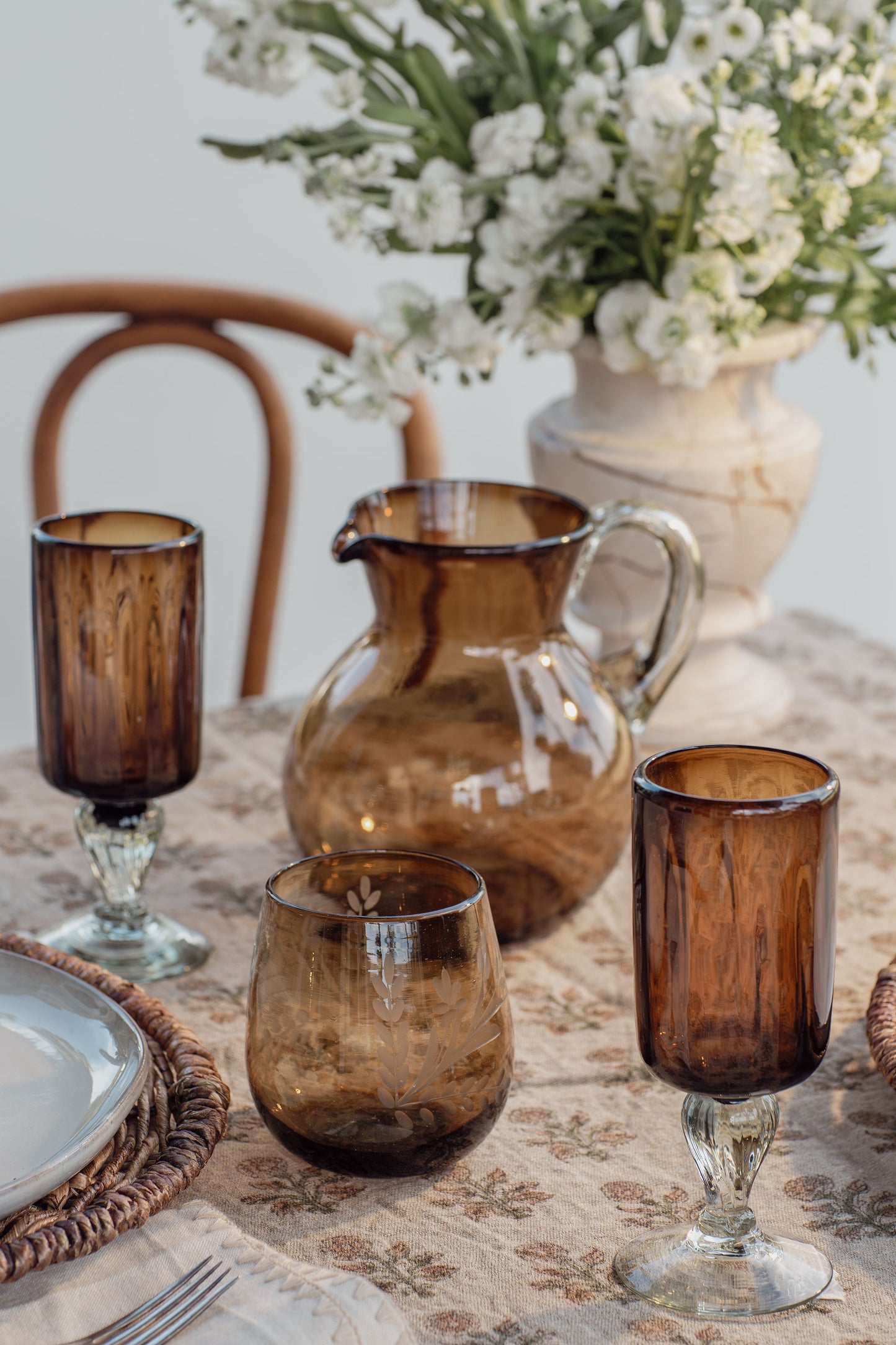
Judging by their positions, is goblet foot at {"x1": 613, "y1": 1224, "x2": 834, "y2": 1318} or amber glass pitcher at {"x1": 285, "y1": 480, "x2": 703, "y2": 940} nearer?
goblet foot at {"x1": 613, "y1": 1224, "x2": 834, "y2": 1318}

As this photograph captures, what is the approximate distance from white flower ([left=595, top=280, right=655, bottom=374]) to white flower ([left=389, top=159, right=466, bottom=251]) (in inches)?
4.1

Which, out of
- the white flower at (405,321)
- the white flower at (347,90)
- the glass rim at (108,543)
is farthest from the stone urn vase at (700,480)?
the glass rim at (108,543)

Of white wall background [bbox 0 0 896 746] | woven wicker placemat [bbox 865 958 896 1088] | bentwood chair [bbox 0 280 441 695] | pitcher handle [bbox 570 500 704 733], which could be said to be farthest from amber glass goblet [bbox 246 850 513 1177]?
white wall background [bbox 0 0 896 746]

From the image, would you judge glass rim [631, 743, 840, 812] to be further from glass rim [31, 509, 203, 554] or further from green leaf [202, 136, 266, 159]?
green leaf [202, 136, 266, 159]

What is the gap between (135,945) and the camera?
0.72 metres

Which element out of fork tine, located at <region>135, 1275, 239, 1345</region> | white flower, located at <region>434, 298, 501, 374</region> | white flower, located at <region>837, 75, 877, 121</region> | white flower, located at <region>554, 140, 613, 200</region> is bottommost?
fork tine, located at <region>135, 1275, 239, 1345</region>

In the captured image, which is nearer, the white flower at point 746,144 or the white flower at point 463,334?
the white flower at point 746,144

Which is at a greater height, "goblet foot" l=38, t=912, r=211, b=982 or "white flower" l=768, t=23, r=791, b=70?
"white flower" l=768, t=23, r=791, b=70

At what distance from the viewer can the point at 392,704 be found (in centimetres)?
72

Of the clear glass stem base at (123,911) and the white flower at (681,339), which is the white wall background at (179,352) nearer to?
the white flower at (681,339)

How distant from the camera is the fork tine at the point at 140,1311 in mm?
441

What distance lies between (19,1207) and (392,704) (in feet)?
1.02

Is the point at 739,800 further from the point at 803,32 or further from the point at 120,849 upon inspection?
the point at 803,32

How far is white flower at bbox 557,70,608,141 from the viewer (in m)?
0.92
